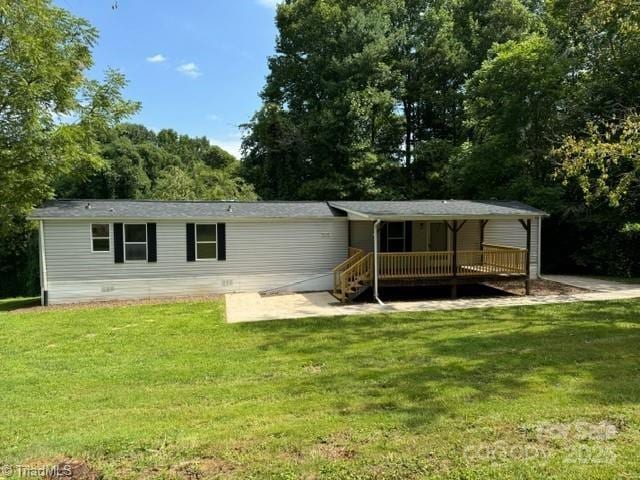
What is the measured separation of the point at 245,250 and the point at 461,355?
28.8 ft

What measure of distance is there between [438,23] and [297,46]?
354 inches

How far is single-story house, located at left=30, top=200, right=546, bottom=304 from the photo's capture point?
1255 centimetres

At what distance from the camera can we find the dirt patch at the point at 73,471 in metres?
3.37

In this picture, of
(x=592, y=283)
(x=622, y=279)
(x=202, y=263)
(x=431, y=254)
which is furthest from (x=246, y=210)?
(x=622, y=279)

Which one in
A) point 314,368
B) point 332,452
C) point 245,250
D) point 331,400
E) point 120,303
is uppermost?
point 245,250

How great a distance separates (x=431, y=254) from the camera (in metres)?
12.8

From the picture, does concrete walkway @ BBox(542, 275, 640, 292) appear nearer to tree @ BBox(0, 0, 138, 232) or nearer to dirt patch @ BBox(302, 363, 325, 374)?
dirt patch @ BBox(302, 363, 325, 374)

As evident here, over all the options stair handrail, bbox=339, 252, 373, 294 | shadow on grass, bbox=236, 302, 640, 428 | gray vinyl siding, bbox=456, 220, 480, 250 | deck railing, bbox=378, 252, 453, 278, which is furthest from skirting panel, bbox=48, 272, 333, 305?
gray vinyl siding, bbox=456, 220, 480, 250

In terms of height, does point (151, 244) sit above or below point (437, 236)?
below

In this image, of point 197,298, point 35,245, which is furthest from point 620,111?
point 35,245

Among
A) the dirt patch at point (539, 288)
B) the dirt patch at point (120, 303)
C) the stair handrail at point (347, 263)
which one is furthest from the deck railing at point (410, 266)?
the dirt patch at point (120, 303)

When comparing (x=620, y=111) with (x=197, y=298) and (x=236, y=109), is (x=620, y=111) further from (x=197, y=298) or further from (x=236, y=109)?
(x=236, y=109)

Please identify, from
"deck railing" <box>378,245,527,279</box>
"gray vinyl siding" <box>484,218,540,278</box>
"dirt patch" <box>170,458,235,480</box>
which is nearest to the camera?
"dirt patch" <box>170,458,235,480</box>

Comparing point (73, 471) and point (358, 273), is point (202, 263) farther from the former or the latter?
point (73, 471)
